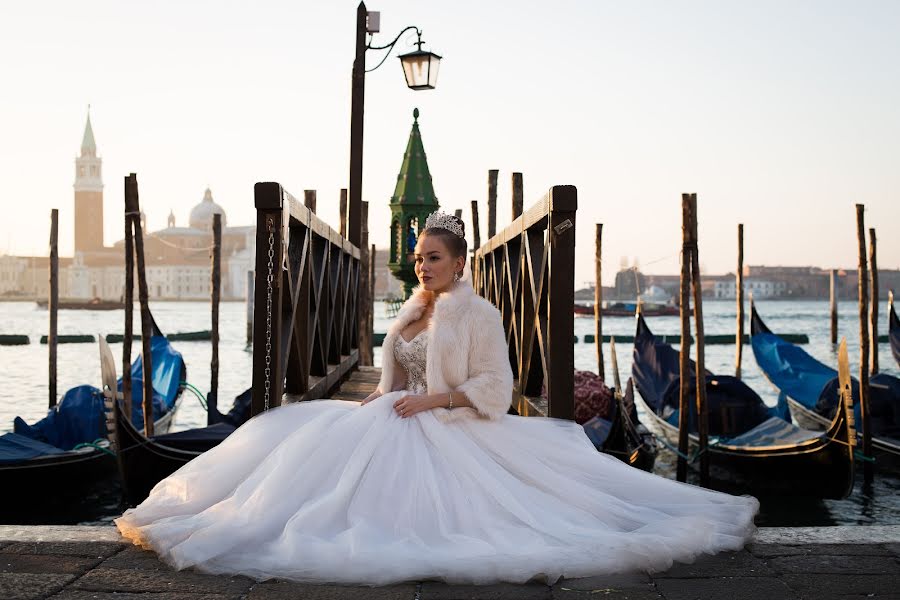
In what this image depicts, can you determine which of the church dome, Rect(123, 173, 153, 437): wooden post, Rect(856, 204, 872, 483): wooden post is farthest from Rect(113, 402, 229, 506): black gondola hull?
the church dome

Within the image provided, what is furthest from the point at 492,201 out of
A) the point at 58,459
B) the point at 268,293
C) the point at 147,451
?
the point at 268,293

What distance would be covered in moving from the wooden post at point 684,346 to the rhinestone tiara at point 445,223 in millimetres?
5350

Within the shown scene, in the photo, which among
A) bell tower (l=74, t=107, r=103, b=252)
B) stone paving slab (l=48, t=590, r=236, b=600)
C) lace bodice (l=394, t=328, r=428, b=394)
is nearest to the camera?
stone paving slab (l=48, t=590, r=236, b=600)

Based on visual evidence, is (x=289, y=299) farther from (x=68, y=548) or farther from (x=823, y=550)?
(x=823, y=550)

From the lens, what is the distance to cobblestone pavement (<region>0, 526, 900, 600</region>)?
2197mm

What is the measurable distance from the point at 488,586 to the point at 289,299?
201 cm

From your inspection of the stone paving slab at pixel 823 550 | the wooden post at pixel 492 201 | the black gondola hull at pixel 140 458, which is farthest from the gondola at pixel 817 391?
the stone paving slab at pixel 823 550

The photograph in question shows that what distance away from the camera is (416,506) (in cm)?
263

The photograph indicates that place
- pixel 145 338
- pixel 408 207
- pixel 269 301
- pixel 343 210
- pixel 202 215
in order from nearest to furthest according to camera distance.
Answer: pixel 269 301 < pixel 145 338 < pixel 343 210 < pixel 408 207 < pixel 202 215

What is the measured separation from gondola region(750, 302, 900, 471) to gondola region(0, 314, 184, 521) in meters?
6.72

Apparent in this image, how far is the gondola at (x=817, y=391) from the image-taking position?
905 centimetres

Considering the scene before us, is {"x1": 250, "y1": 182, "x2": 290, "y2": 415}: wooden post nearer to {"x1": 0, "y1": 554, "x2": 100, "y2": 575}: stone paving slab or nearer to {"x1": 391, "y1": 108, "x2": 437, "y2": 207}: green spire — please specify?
{"x1": 0, "y1": 554, "x2": 100, "y2": 575}: stone paving slab

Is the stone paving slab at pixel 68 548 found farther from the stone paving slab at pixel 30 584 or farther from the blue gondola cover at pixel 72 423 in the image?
the blue gondola cover at pixel 72 423

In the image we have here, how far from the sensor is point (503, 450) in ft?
9.50
